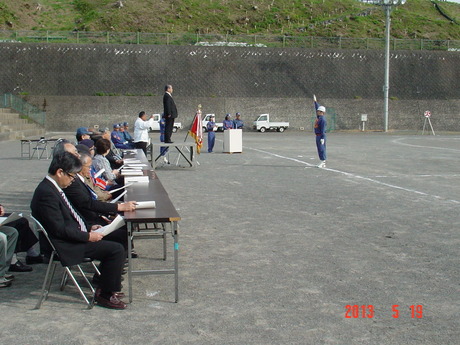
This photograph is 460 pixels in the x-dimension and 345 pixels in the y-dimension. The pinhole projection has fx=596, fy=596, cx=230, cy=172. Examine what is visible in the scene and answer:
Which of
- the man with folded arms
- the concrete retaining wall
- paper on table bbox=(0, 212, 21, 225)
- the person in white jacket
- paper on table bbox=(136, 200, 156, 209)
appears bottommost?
the man with folded arms

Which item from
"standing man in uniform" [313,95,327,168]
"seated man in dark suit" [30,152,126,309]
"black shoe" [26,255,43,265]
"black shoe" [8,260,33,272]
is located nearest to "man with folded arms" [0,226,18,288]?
"black shoe" [8,260,33,272]

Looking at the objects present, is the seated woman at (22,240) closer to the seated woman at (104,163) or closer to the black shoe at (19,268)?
the black shoe at (19,268)

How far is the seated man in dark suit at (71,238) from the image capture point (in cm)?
536

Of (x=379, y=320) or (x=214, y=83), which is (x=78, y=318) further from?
(x=214, y=83)

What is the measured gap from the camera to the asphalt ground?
15.9 feet

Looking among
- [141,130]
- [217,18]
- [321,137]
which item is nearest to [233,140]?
[321,137]

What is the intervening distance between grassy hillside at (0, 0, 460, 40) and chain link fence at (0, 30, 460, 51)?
17.7 feet

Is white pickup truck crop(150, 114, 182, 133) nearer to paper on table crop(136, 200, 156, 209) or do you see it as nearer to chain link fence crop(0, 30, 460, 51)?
chain link fence crop(0, 30, 460, 51)

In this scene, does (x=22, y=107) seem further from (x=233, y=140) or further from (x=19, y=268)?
(x=19, y=268)

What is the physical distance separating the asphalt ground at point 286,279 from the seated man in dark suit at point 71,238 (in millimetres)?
250

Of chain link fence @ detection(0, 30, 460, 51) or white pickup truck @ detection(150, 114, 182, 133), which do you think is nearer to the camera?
white pickup truck @ detection(150, 114, 182, 133)

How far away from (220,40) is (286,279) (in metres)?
56.2

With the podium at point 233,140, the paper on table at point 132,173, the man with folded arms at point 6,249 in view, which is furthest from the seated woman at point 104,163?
the podium at point 233,140

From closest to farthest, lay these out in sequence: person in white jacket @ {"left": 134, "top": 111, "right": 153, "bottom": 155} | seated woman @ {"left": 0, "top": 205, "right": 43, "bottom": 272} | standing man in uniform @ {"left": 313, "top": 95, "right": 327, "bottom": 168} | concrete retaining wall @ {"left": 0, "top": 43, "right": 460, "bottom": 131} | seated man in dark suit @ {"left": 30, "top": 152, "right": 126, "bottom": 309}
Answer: seated man in dark suit @ {"left": 30, "top": 152, "right": 126, "bottom": 309} < seated woman @ {"left": 0, "top": 205, "right": 43, "bottom": 272} < person in white jacket @ {"left": 134, "top": 111, "right": 153, "bottom": 155} < standing man in uniform @ {"left": 313, "top": 95, "right": 327, "bottom": 168} < concrete retaining wall @ {"left": 0, "top": 43, "right": 460, "bottom": 131}
